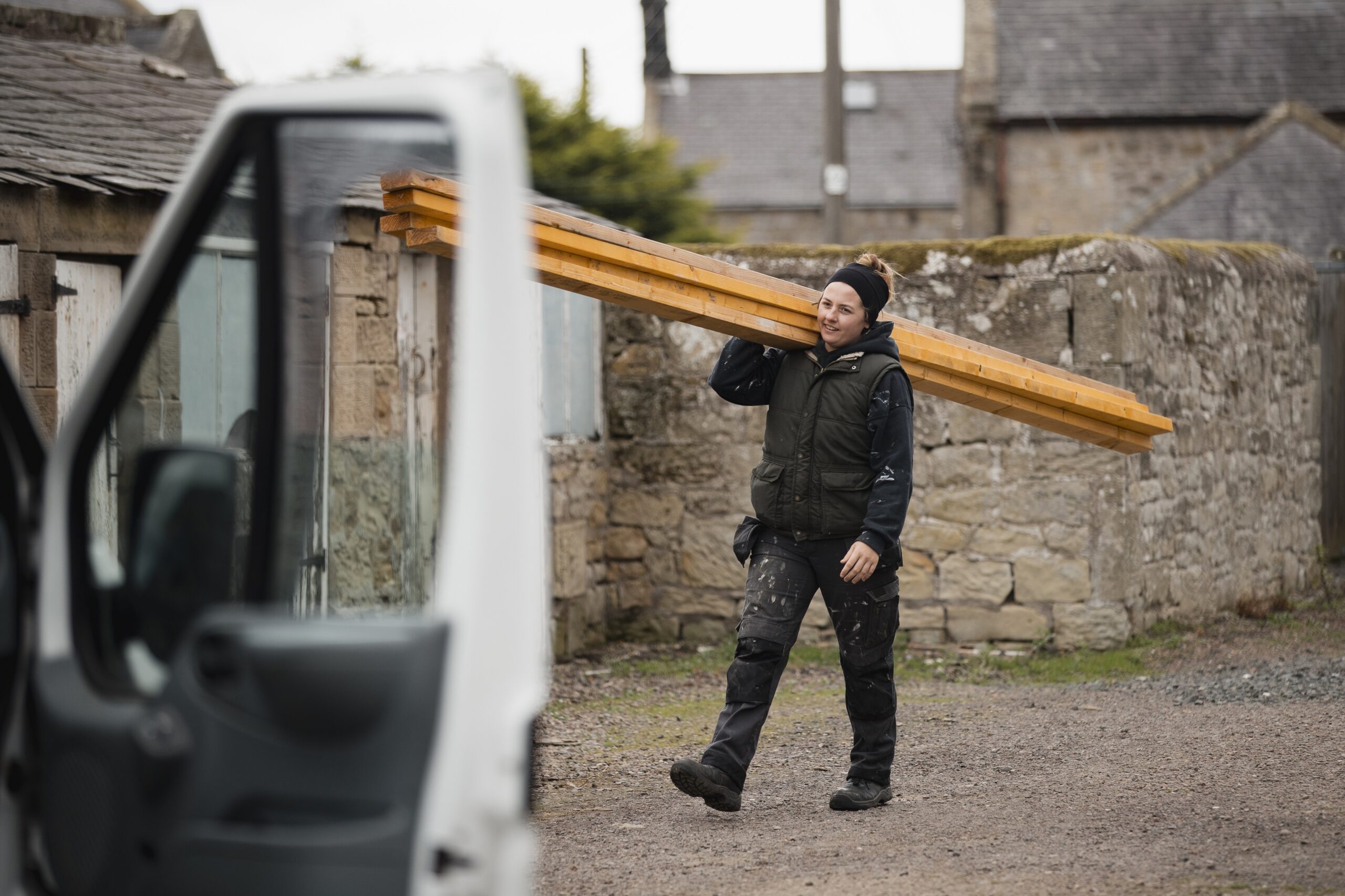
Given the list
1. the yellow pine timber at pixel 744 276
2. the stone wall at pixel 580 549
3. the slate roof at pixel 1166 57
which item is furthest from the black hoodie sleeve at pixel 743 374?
the slate roof at pixel 1166 57

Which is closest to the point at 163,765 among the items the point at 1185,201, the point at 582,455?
the point at 582,455

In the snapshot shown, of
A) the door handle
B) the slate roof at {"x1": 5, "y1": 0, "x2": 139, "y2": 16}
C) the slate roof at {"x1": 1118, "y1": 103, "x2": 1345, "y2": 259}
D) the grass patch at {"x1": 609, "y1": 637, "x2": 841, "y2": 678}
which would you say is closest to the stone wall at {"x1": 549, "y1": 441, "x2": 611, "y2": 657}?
the grass patch at {"x1": 609, "y1": 637, "x2": 841, "y2": 678}

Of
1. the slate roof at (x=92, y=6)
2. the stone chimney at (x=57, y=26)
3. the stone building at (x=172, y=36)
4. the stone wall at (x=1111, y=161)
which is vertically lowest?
the stone chimney at (x=57, y=26)

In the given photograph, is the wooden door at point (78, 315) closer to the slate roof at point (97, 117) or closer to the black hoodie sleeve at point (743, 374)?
the slate roof at point (97, 117)

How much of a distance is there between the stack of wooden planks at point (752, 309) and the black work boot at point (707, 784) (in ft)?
5.16

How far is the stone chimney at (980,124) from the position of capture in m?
24.5

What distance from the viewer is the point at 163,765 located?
79.4 inches

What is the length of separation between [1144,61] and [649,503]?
64.8 feet

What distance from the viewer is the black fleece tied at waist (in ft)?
16.3

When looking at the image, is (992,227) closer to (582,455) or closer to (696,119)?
(696,119)

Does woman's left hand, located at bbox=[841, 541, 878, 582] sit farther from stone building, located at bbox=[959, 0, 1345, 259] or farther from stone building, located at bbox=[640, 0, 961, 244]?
stone building, located at bbox=[640, 0, 961, 244]

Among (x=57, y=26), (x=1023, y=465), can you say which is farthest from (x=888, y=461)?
(x=57, y=26)

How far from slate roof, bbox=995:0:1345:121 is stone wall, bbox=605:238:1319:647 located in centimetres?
1573

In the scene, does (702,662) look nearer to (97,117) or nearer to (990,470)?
(990,470)
